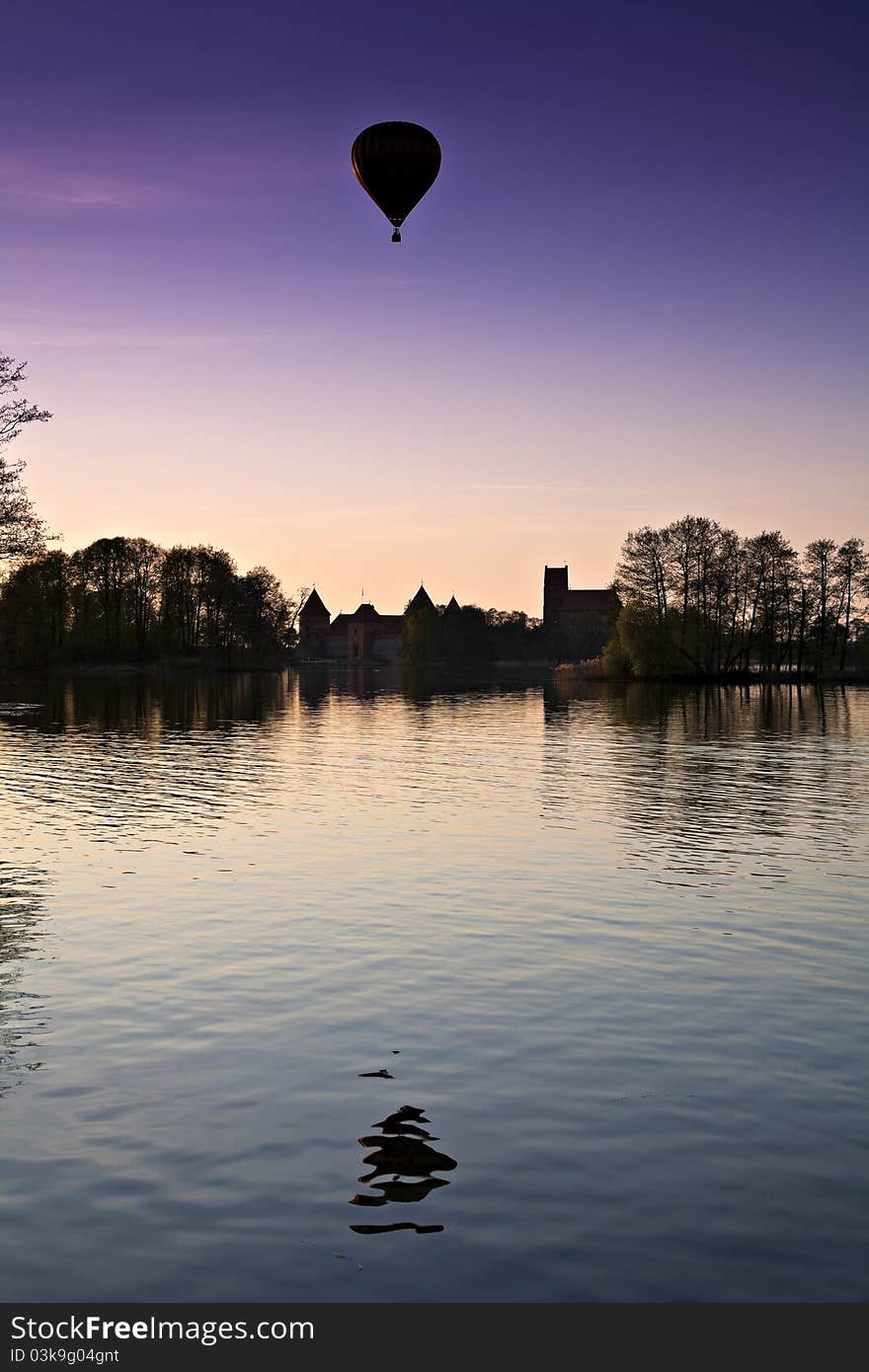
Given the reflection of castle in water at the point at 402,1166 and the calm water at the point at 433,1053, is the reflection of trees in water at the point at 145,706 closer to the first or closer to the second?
the calm water at the point at 433,1053

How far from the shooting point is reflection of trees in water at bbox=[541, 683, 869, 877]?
25266 millimetres

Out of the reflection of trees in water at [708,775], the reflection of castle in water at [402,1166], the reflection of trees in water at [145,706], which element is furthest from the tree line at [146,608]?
the reflection of castle in water at [402,1166]

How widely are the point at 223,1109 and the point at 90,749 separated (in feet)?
116

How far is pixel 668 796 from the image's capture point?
31.4 metres

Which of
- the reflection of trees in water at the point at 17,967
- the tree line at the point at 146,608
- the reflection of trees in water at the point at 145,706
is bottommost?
the reflection of trees in water at the point at 17,967

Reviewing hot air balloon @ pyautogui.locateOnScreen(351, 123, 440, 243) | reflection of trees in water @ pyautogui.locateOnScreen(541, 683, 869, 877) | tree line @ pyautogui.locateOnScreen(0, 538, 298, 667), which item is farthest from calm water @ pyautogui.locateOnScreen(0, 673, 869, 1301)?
tree line @ pyautogui.locateOnScreen(0, 538, 298, 667)

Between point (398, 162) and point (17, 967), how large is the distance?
26.1m

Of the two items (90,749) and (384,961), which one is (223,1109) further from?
(90,749)

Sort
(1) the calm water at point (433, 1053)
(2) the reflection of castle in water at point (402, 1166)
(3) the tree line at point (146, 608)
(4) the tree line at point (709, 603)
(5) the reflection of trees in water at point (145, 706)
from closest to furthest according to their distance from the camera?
1. (1) the calm water at point (433, 1053)
2. (2) the reflection of castle in water at point (402, 1166)
3. (5) the reflection of trees in water at point (145, 706)
4. (4) the tree line at point (709, 603)
5. (3) the tree line at point (146, 608)

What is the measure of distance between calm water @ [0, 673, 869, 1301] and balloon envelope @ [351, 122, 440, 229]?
56.8ft

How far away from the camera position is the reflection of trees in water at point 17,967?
11102 millimetres

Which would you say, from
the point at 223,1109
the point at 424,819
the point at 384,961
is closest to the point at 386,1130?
the point at 223,1109

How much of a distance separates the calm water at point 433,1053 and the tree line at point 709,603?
79483 millimetres

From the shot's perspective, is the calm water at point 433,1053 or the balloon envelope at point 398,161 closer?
the calm water at point 433,1053
